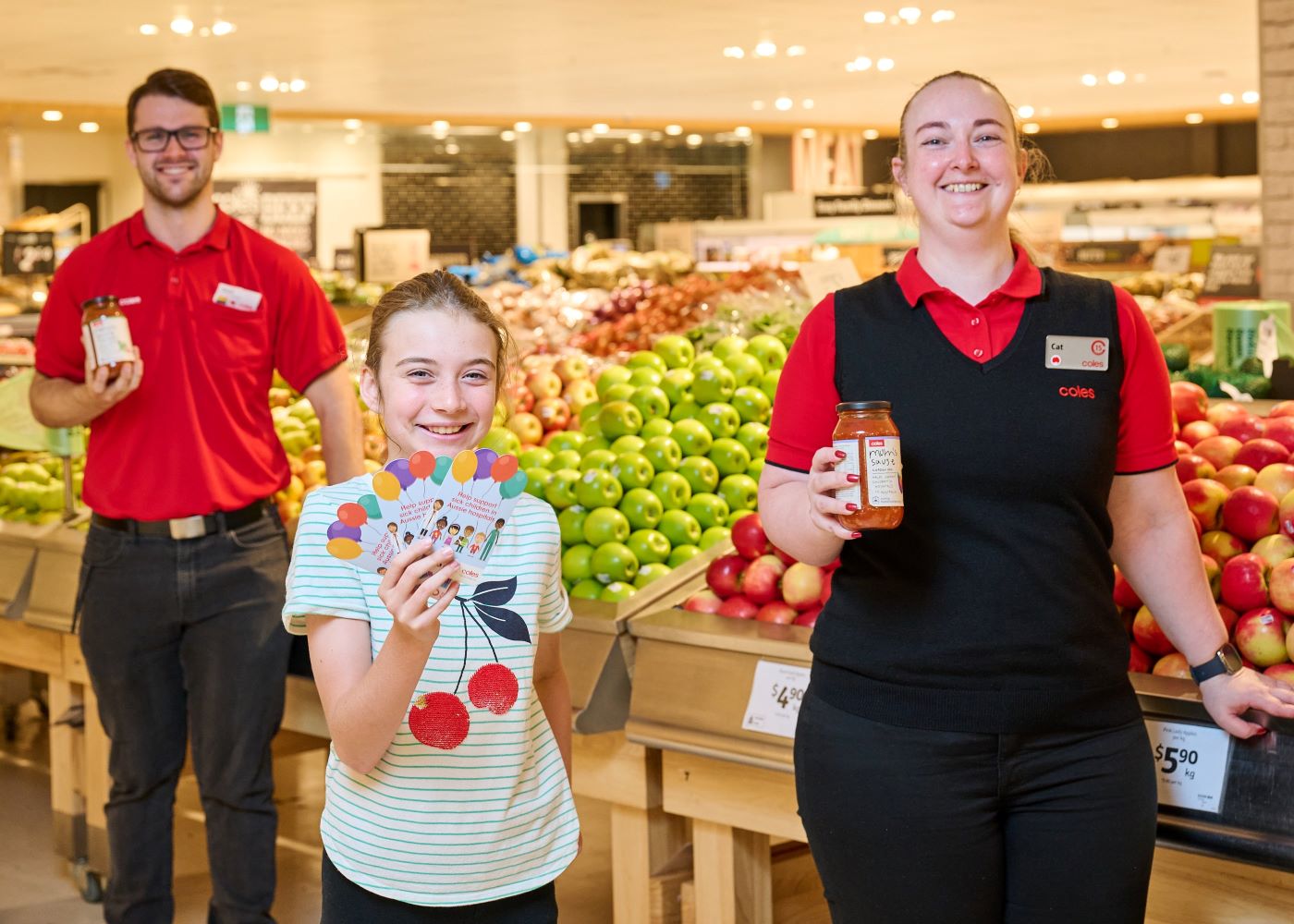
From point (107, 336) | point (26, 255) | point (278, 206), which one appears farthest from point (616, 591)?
point (278, 206)

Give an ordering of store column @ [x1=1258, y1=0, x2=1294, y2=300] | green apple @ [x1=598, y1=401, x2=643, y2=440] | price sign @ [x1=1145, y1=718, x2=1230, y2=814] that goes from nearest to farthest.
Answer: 1. price sign @ [x1=1145, y1=718, x2=1230, y2=814]
2. green apple @ [x1=598, y1=401, x2=643, y2=440]
3. store column @ [x1=1258, y1=0, x2=1294, y2=300]

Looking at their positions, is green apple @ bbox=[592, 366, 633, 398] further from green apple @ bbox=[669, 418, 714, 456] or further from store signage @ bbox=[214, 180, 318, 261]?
store signage @ bbox=[214, 180, 318, 261]

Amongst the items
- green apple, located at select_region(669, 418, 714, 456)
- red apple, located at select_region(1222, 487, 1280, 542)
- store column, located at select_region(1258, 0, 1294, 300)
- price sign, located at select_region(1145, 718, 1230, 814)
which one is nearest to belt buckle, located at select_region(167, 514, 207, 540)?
green apple, located at select_region(669, 418, 714, 456)

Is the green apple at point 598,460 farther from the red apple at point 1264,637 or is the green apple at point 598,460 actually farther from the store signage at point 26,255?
the store signage at point 26,255

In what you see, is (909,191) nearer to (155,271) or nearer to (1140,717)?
(1140,717)

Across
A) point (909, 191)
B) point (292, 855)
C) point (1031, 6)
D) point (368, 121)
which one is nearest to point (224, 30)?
point (1031, 6)

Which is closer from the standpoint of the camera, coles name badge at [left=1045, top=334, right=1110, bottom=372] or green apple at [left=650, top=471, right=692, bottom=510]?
coles name badge at [left=1045, top=334, right=1110, bottom=372]

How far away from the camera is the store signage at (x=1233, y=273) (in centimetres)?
746

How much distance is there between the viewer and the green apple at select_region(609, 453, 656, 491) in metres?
3.42

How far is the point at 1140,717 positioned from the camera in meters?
1.86

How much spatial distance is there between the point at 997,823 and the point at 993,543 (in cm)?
33

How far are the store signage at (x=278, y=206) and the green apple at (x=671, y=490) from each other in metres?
13.2

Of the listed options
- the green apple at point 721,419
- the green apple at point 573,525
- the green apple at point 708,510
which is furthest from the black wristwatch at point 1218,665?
the green apple at point 721,419

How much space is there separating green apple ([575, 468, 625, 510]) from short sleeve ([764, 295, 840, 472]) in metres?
1.49
